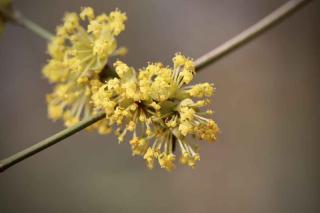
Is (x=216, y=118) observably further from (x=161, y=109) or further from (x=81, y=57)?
(x=161, y=109)

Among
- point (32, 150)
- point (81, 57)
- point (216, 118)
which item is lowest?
point (32, 150)

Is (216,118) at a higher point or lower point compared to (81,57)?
higher

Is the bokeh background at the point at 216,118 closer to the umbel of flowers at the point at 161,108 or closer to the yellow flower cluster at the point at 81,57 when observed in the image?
the yellow flower cluster at the point at 81,57

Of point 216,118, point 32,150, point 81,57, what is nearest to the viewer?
point 32,150

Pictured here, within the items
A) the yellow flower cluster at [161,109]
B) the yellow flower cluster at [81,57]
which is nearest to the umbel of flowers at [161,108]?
the yellow flower cluster at [161,109]

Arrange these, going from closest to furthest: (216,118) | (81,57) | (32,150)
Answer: (32,150)
(81,57)
(216,118)

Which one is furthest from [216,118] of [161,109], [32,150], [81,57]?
[32,150]

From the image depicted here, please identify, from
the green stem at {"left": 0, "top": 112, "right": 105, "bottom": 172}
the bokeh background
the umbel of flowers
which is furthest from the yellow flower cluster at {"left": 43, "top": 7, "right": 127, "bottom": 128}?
the bokeh background

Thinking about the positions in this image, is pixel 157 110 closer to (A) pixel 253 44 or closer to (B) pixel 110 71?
(B) pixel 110 71
